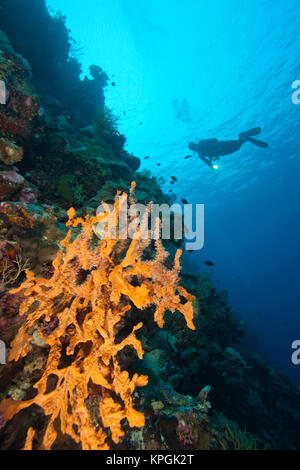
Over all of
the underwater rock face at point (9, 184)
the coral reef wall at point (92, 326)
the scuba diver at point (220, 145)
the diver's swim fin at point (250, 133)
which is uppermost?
the diver's swim fin at point (250, 133)

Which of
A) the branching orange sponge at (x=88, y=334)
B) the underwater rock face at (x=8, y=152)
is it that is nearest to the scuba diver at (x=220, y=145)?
the underwater rock face at (x=8, y=152)

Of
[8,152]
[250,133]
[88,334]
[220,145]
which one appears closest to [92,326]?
[88,334]

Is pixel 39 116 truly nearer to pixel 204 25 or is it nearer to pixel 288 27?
pixel 288 27

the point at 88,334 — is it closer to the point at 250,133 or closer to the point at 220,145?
the point at 220,145

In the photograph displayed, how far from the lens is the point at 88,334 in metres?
2.00

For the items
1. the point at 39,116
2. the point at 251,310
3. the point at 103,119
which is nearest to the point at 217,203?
the point at 251,310

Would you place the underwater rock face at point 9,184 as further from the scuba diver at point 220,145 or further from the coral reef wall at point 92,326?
the scuba diver at point 220,145

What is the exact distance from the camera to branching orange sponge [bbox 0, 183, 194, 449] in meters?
1.87

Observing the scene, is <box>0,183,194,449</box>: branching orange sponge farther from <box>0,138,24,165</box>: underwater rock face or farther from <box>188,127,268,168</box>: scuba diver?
<box>188,127,268,168</box>: scuba diver

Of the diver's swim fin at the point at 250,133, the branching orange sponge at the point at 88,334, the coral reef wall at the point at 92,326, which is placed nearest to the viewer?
the branching orange sponge at the point at 88,334

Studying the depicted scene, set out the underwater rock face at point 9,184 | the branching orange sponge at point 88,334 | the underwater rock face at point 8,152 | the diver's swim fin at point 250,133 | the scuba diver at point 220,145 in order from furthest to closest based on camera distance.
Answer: the scuba diver at point 220,145 → the diver's swim fin at point 250,133 → the underwater rock face at point 8,152 → the underwater rock face at point 9,184 → the branching orange sponge at point 88,334

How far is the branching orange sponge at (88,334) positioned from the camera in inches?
73.4

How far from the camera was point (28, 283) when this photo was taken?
7.23ft

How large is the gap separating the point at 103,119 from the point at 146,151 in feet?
92.5
